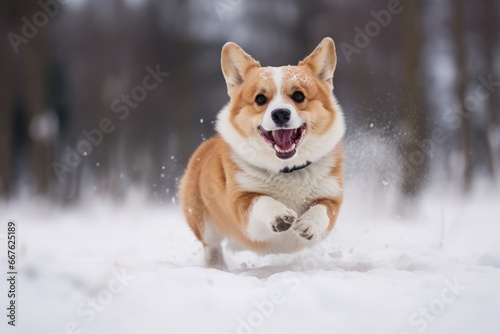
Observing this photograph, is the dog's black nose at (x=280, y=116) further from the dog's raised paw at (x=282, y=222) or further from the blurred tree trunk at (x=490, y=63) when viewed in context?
the blurred tree trunk at (x=490, y=63)

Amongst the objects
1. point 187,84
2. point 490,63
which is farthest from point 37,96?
point 490,63

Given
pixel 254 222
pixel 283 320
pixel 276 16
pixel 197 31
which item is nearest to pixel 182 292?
pixel 283 320

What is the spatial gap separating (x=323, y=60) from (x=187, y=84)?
229 inches

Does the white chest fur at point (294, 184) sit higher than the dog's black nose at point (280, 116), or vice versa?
the dog's black nose at point (280, 116)

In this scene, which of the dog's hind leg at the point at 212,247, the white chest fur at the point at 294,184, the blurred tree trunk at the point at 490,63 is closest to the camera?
the white chest fur at the point at 294,184

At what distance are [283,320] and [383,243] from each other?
2.29m

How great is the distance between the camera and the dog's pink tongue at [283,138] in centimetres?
344

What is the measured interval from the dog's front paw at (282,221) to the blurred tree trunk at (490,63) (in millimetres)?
6035

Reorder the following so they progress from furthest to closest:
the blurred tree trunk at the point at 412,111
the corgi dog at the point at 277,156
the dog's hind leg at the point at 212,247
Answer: the blurred tree trunk at the point at 412,111, the dog's hind leg at the point at 212,247, the corgi dog at the point at 277,156

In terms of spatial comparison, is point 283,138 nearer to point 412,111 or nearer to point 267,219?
point 267,219

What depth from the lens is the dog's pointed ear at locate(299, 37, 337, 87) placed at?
149 inches

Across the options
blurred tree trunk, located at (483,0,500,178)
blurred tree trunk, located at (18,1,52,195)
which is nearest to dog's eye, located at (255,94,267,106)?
blurred tree trunk, located at (483,0,500,178)

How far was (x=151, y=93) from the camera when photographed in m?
9.81

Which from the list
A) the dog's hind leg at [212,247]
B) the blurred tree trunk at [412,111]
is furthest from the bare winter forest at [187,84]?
the dog's hind leg at [212,247]
